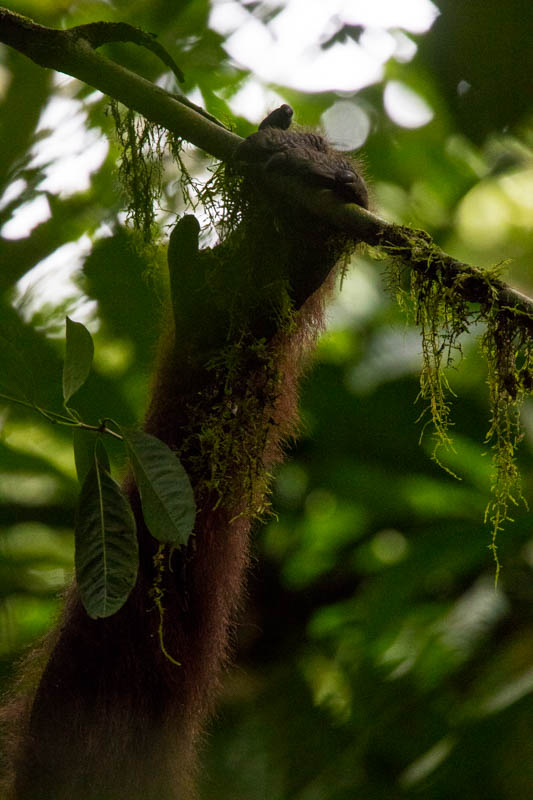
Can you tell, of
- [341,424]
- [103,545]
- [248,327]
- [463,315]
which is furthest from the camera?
[341,424]

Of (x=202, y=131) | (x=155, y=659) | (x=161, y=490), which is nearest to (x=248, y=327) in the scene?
(x=202, y=131)

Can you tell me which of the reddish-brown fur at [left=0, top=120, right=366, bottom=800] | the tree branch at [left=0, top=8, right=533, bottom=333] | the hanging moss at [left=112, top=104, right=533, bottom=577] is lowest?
the reddish-brown fur at [left=0, top=120, right=366, bottom=800]

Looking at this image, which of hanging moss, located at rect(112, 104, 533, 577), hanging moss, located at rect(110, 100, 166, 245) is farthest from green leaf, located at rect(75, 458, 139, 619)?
hanging moss, located at rect(110, 100, 166, 245)

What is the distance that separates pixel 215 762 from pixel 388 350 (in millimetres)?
1095

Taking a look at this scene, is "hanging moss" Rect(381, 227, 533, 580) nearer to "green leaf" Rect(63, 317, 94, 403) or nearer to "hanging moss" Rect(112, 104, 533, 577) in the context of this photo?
"hanging moss" Rect(112, 104, 533, 577)

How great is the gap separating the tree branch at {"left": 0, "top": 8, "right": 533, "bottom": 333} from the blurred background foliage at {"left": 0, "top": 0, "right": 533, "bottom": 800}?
2.03 ft

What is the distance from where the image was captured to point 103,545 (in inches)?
38.1

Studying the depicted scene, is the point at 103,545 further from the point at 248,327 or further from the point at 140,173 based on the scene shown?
the point at 140,173

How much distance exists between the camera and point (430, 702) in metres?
1.73

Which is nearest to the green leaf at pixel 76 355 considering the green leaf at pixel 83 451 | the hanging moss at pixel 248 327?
the green leaf at pixel 83 451

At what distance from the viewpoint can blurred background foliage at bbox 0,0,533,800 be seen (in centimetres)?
191

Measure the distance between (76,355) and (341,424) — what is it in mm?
1228

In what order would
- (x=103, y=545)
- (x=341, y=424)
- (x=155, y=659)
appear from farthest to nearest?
(x=341, y=424), (x=155, y=659), (x=103, y=545)

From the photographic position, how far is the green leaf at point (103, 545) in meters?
0.94
